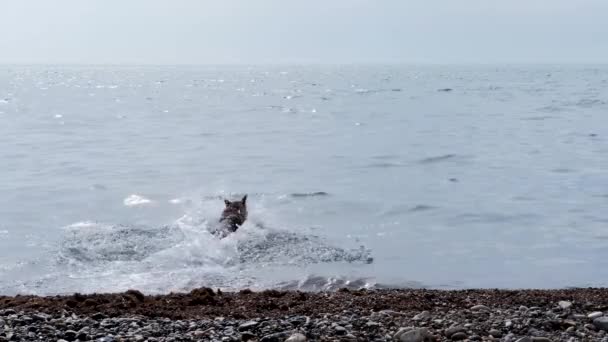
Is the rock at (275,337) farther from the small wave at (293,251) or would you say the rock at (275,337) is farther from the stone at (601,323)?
the small wave at (293,251)

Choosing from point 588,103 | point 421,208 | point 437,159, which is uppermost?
point 588,103

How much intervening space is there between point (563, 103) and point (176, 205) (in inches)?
1366

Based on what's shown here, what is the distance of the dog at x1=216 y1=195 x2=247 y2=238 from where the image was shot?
1302 centimetres

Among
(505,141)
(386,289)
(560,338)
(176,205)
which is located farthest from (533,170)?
(560,338)

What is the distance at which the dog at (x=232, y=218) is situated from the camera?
13016mm

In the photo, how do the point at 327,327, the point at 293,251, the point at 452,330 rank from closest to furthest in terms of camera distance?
the point at 452,330
the point at 327,327
the point at 293,251

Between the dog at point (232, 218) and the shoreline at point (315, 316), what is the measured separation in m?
4.47

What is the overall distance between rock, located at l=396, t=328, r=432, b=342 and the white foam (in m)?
10.4

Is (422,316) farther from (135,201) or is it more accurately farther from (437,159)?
(437,159)

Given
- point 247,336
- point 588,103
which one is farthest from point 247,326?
point 588,103

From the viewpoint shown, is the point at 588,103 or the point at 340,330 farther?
the point at 588,103

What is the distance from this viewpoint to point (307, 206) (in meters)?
15.6

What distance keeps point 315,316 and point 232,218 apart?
6621mm

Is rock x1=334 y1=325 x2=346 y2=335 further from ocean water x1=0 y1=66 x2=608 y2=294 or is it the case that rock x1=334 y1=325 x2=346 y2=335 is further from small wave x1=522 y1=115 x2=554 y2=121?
small wave x1=522 y1=115 x2=554 y2=121
